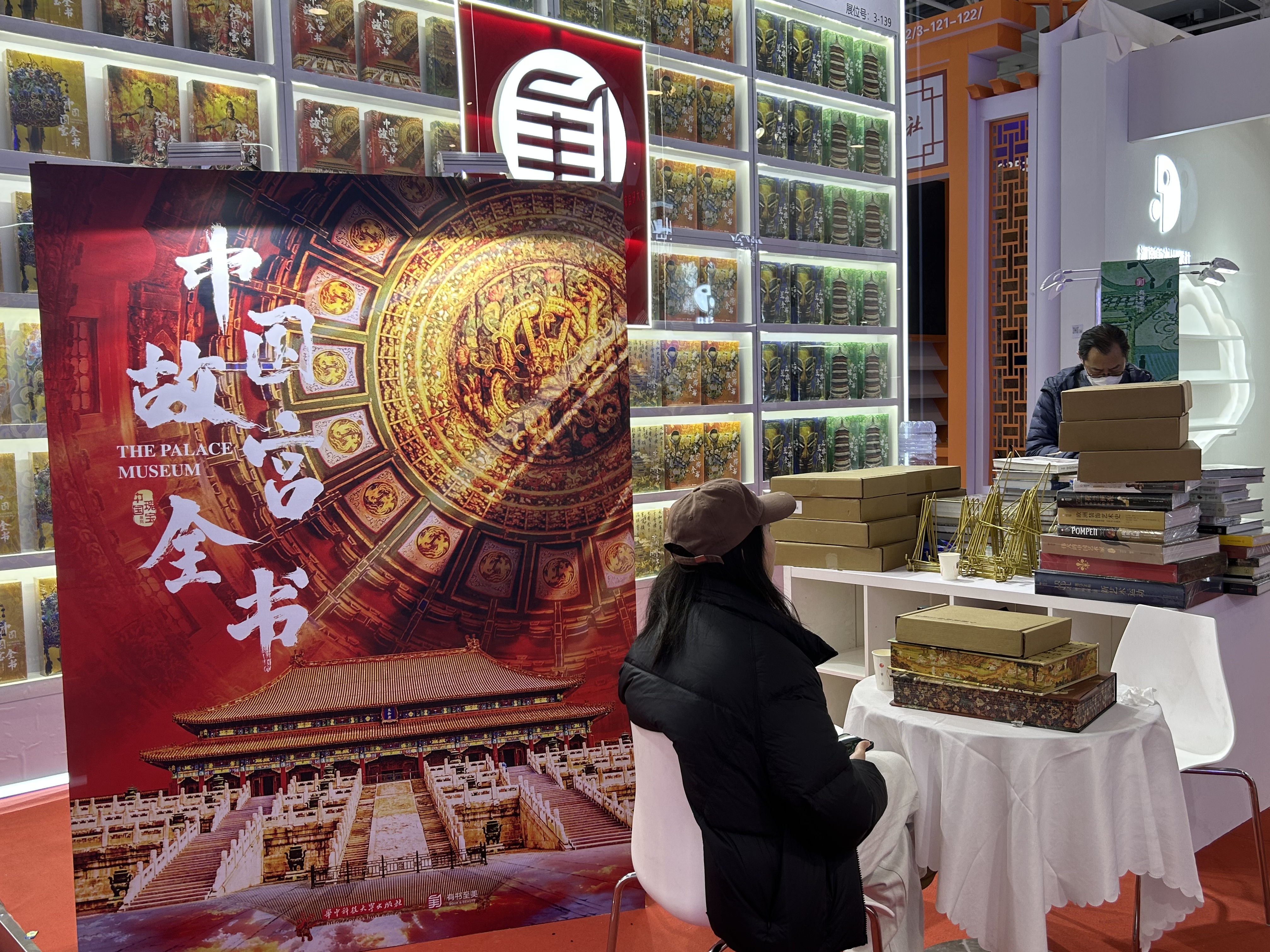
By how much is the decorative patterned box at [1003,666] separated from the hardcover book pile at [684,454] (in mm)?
2660

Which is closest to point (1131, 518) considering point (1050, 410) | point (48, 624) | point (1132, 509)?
point (1132, 509)

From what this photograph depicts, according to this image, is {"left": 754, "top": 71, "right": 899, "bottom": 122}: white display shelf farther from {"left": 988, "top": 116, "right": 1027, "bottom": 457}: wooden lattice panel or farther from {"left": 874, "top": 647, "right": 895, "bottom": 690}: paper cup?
{"left": 874, "top": 647, "right": 895, "bottom": 690}: paper cup

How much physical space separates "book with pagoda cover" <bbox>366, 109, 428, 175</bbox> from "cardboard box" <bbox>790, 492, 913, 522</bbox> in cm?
214

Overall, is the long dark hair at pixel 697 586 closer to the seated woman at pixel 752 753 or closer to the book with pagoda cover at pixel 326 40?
the seated woman at pixel 752 753

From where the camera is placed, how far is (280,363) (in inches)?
91.2

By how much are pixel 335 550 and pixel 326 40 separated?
260 centimetres

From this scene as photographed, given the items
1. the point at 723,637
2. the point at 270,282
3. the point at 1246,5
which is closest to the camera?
the point at 723,637

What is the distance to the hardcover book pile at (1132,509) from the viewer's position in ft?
8.91

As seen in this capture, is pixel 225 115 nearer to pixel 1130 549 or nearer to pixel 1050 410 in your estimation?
pixel 1130 549

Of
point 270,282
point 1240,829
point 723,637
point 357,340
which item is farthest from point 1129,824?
point 270,282

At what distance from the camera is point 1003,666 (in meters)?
2.14

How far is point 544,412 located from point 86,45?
244cm

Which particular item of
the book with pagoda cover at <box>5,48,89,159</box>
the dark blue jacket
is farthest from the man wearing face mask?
the book with pagoda cover at <box>5,48,89,159</box>

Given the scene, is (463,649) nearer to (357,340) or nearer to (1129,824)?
(357,340)
